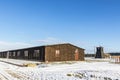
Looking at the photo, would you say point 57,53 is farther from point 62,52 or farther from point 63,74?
point 63,74

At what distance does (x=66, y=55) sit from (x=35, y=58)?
701 centimetres

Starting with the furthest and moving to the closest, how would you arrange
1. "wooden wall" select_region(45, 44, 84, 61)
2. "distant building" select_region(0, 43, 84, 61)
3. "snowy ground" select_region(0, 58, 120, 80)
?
"wooden wall" select_region(45, 44, 84, 61), "distant building" select_region(0, 43, 84, 61), "snowy ground" select_region(0, 58, 120, 80)

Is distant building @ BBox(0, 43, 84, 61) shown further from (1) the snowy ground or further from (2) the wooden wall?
(1) the snowy ground

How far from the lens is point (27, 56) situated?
49.3m

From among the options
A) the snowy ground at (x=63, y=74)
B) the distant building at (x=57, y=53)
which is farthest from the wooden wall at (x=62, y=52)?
the snowy ground at (x=63, y=74)

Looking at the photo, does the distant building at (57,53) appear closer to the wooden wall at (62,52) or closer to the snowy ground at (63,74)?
the wooden wall at (62,52)

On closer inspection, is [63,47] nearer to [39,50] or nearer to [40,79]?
[39,50]

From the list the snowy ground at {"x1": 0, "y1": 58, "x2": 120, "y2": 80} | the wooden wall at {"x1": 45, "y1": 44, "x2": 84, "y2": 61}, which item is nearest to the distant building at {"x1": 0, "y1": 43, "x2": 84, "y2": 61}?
the wooden wall at {"x1": 45, "y1": 44, "x2": 84, "y2": 61}

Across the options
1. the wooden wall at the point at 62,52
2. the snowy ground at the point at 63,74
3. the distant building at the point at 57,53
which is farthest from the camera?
the wooden wall at the point at 62,52

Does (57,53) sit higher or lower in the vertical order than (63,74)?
higher

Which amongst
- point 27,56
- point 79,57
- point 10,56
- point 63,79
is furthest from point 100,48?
point 63,79

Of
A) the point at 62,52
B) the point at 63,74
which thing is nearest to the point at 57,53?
the point at 62,52

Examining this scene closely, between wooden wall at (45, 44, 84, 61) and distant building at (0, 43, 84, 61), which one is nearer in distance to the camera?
distant building at (0, 43, 84, 61)

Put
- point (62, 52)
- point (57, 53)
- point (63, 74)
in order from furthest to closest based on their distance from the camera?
point (62, 52), point (57, 53), point (63, 74)
